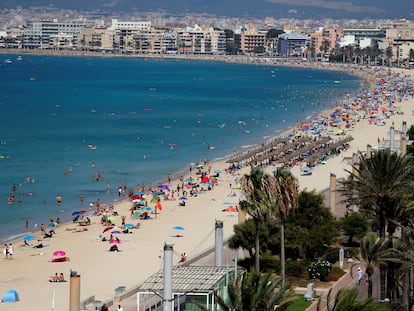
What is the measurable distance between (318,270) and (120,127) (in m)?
53.8

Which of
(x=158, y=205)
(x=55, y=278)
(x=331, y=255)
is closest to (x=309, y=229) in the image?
(x=331, y=255)

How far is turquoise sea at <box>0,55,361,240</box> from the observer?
4681 centimetres

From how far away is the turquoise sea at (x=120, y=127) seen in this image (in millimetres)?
46812

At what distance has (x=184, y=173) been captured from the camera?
→ 169 feet

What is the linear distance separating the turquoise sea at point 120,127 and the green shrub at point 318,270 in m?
14.7

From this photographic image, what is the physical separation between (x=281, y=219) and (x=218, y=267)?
404cm

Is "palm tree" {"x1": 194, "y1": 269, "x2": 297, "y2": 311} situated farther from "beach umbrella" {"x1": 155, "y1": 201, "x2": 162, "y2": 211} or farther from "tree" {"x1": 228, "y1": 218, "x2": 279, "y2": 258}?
"beach umbrella" {"x1": 155, "y1": 201, "x2": 162, "y2": 211}

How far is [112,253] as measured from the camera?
3145cm

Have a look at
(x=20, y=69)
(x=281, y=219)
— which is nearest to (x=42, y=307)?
(x=281, y=219)

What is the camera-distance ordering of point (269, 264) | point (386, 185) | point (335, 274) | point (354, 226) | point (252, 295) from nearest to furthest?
1. point (252, 295)
2. point (386, 185)
3. point (269, 264)
4. point (335, 274)
5. point (354, 226)

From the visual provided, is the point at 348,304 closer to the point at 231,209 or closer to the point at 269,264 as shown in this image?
the point at 269,264

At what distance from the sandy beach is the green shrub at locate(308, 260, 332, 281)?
184 inches

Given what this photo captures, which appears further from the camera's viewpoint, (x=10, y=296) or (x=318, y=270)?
(x=10, y=296)

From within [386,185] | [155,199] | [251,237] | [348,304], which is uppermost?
[386,185]
